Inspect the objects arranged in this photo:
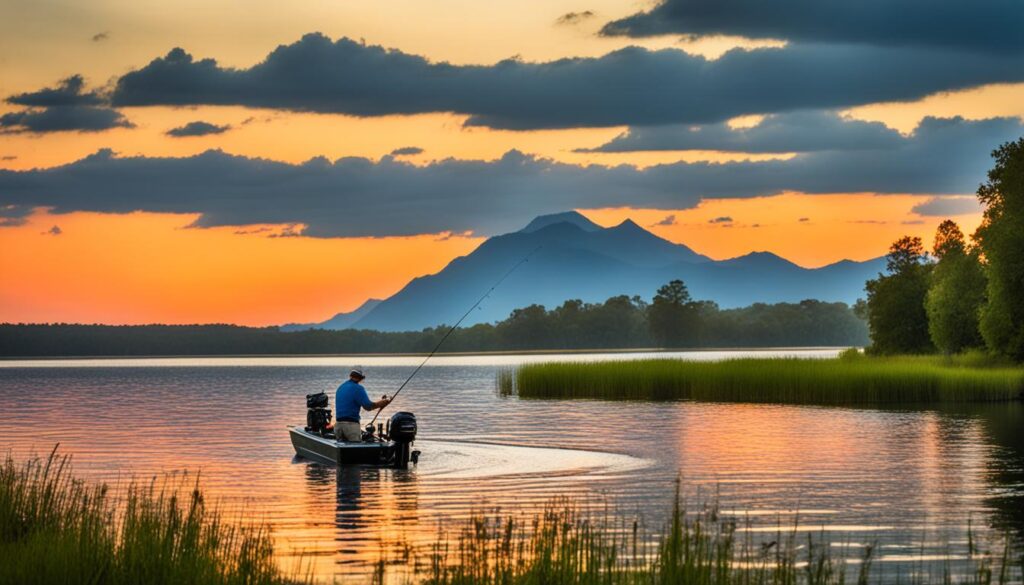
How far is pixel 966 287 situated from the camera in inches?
3445

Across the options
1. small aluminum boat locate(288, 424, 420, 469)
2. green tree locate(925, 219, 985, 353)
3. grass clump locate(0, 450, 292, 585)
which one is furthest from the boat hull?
green tree locate(925, 219, 985, 353)

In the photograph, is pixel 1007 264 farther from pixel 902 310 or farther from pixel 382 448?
pixel 382 448

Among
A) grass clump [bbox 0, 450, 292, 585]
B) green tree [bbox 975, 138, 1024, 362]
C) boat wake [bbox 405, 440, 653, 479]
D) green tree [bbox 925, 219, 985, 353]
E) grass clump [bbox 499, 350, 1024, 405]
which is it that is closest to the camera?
grass clump [bbox 0, 450, 292, 585]

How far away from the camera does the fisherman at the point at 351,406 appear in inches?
1329

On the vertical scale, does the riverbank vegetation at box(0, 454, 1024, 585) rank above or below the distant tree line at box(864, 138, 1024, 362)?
below

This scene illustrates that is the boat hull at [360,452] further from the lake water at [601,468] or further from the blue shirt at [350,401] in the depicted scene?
the blue shirt at [350,401]

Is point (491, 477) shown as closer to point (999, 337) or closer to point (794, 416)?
point (794, 416)

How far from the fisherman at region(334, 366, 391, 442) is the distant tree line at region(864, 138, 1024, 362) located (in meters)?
47.0

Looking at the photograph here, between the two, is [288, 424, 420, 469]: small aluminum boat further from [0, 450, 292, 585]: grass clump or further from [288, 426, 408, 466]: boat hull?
[0, 450, 292, 585]: grass clump

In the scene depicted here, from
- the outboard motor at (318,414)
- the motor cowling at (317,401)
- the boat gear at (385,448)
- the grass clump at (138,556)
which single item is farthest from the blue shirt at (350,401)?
the grass clump at (138,556)

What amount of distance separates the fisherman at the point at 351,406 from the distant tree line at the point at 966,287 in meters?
47.0

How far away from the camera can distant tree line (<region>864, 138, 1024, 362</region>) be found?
234ft

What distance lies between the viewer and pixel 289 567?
61.4ft

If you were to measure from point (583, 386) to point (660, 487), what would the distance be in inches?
1714
